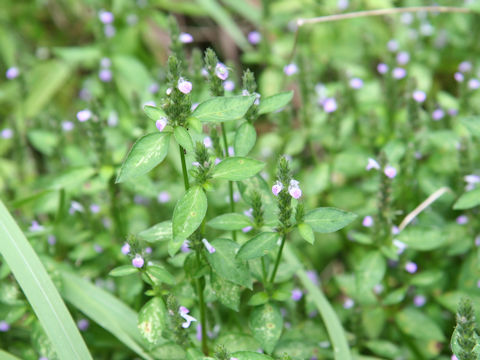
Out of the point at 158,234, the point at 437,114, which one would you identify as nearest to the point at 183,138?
the point at 158,234

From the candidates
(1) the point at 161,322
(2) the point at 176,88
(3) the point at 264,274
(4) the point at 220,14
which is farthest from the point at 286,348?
(4) the point at 220,14

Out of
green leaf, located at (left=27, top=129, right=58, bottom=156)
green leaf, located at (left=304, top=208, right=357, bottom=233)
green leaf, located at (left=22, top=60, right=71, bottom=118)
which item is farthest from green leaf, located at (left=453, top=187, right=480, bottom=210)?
green leaf, located at (left=22, top=60, right=71, bottom=118)

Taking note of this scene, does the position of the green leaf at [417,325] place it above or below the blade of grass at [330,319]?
below

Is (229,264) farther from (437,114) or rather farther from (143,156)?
(437,114)

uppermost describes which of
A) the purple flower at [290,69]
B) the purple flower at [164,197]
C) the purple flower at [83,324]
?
the purple flower at [290,69]

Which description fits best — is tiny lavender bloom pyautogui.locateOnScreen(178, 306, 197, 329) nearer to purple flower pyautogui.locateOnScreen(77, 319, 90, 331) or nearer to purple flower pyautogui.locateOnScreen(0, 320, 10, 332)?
purple flower pyautogui.locateOnScreen(77, 319, 90, 331)

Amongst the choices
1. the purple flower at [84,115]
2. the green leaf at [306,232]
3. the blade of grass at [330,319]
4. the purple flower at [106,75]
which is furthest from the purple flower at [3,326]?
the purple flower at [106,75]

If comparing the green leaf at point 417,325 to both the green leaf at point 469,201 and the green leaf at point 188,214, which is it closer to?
the green leaf at point 469,201
